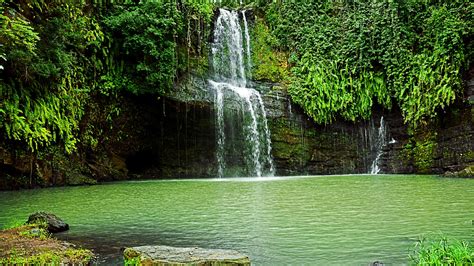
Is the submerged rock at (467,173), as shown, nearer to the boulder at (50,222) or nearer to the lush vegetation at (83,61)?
the lush vegetation at (83,61)

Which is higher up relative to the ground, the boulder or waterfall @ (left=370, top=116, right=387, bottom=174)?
waterfall @ (left=370, top=116, right=387, bottom=174)

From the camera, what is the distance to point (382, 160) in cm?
1972

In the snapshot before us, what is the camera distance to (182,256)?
13.7 feet

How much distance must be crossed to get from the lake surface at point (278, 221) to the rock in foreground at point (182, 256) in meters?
0.57

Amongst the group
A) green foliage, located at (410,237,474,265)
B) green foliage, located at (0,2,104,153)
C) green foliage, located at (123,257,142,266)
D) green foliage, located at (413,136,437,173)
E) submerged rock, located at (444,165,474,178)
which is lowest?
green foliage, located at (123,257,142,266)

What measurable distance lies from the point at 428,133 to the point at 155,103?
11.2m

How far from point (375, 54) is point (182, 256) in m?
18.1

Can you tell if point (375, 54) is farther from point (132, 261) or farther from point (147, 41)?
point (132, 261)

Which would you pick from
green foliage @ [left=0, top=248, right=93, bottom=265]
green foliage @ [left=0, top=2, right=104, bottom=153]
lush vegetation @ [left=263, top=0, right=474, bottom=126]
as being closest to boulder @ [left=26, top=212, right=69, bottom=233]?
green foliage @ [left=0, top=248, right=93, bottom=265]

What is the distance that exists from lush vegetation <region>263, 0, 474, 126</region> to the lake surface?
8355mm

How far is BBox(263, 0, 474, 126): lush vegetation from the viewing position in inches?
704

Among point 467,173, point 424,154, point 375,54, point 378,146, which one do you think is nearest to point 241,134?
point 378,146

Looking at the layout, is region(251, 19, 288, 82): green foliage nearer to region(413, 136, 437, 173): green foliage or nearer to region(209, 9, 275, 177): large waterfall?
region(209, 9, 275, 177): large waterfall

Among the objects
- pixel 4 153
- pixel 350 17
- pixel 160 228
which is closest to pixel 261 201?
pixel 160 228
